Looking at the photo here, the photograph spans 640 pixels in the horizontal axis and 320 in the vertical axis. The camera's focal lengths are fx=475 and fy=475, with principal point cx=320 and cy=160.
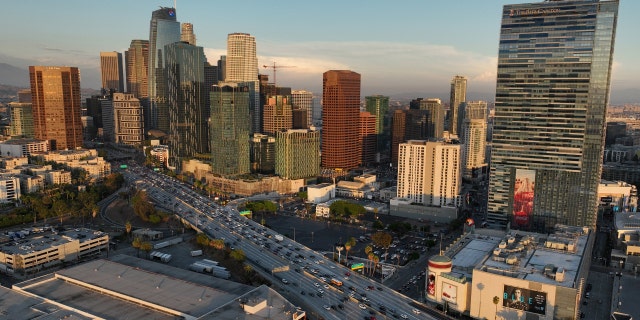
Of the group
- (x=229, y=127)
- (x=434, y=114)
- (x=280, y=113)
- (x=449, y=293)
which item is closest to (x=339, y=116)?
(x=280, y=113)

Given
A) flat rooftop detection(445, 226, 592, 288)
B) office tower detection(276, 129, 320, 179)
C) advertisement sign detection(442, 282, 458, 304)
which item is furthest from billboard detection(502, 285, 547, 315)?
office tower detection(276, 129, 320, 179)

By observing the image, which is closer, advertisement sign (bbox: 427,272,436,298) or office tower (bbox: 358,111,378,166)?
advertisement sign (bbox: 427,272,436,298)

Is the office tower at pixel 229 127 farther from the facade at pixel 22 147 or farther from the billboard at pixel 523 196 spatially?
the billboard at pixel 523 196

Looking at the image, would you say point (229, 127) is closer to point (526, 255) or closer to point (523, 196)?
point (523, 196)

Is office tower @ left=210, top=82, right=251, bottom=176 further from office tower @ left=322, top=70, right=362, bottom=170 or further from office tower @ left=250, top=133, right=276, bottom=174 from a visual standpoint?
office tower @ left=322, top=70, right=362, bottom=170

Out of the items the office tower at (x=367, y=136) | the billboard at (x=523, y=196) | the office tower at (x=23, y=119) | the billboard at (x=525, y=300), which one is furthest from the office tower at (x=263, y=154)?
the billboard at (x=525, y=300)
